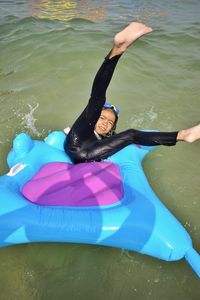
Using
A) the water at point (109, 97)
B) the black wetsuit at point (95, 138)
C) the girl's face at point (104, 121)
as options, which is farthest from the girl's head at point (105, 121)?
the water at point (109, 97)

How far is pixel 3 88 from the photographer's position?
5152 millimetres

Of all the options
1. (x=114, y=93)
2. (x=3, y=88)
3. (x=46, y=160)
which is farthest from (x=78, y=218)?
(x=3, y=88)

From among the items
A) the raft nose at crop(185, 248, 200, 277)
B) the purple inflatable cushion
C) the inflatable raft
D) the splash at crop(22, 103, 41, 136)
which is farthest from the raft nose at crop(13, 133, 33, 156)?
the raft nose at crop(185, 248, 200, 277)

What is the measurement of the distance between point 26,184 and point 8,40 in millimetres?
4561

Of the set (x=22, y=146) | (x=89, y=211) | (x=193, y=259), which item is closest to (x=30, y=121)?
(x=22, y=146)

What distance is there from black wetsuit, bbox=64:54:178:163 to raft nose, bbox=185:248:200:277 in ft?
2.87

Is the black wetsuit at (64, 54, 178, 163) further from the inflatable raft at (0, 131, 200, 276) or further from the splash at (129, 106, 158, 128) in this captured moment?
the splash at (129, 106, 158, 128)

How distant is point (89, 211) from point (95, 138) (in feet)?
2.95

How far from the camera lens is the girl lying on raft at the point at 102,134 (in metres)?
2.79

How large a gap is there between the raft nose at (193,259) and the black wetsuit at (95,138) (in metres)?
0.87

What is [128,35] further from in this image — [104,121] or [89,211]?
[89,211]

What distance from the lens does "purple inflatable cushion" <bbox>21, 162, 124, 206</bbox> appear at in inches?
106

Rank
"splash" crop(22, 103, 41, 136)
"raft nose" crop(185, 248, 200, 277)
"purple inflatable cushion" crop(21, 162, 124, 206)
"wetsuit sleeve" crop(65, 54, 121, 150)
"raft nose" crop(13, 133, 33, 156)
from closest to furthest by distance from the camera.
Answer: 1. "raft nose" crop(185, 248, 200, 277)
2. "purple inflatable cushion" crop(21, 162, 124, 206)
3. "wetsuit sleeve" crop(65, 54, 121, 150)
4. "raft nose" crop(13, 133, 33, 156)
5. "splash" crop(22, 103, 41, 136)

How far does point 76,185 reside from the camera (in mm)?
2855
